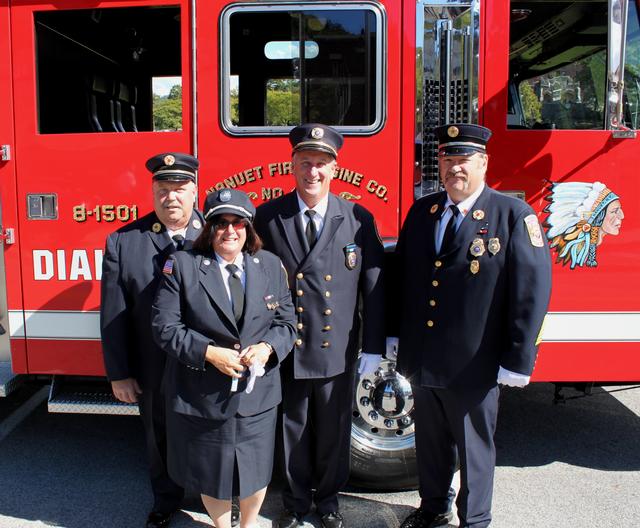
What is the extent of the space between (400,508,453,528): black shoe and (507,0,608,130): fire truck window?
186 cm

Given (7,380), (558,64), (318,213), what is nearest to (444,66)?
(558,64)

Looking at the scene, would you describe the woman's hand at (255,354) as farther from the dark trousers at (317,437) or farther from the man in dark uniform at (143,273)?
the man in dark uniform at (143,273)

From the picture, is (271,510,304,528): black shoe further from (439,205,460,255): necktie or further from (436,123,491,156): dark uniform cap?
(436,123,491,156): dark uniform cap

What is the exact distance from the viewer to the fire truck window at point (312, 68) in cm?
303

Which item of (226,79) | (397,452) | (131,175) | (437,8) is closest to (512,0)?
(437,8)

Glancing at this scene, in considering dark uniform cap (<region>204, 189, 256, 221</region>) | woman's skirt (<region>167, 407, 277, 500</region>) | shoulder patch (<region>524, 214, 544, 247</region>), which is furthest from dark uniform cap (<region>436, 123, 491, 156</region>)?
woman's skirt (<region>167, 407, 277, 500</region>)

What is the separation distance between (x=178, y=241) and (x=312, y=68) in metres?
1.06

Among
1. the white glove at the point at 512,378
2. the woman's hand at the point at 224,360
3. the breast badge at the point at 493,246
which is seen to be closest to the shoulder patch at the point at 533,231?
the breast badge at the point at 493,246

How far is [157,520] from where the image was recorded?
296 centimetres

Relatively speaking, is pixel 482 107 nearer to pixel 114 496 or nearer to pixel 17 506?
pixel 114 496

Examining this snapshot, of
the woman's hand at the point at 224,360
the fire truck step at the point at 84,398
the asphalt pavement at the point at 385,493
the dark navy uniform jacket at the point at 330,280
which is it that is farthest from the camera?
the fire truck step at the point at 84,398

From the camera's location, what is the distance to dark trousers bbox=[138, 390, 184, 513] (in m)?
2.89

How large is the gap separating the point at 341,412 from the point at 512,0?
2.08 m

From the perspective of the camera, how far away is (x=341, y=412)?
9.40 feet
